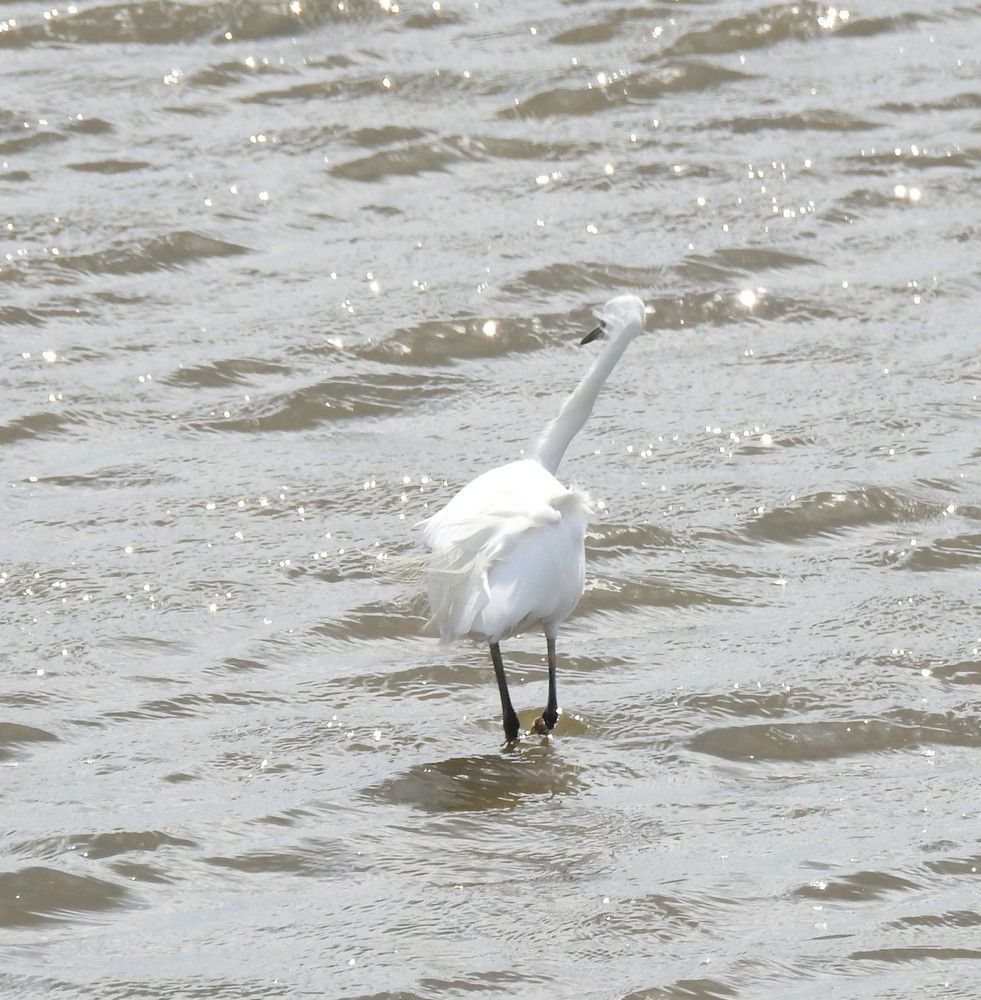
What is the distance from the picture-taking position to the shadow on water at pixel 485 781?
5.00 m

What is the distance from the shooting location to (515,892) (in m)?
4.52

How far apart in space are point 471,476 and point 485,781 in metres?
2.00

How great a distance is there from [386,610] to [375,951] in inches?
77.4

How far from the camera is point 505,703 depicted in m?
5.27

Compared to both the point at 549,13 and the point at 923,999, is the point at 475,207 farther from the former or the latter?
the point at 923,999

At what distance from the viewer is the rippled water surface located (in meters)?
4.45

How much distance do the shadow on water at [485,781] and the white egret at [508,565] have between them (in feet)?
0.30

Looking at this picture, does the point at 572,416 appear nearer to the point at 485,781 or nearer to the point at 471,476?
the point at 471,476

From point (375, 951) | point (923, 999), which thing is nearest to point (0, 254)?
point (375, 951)

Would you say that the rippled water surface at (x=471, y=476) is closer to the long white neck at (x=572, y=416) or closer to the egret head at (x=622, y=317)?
the long white neck at (x=572, y=416)

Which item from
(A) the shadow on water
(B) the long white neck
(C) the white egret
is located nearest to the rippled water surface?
(A) the shadow on water

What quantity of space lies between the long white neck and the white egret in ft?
1.76

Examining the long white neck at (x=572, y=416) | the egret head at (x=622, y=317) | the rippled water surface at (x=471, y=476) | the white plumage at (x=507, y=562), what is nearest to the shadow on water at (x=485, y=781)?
the rippled water surface at (x=471, y=476)

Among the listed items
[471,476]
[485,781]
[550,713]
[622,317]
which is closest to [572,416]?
[622,317]
